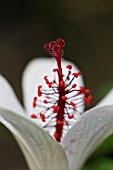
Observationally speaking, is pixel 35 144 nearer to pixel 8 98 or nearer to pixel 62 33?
pixel 8 98

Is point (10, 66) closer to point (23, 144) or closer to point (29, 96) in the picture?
point (29, 96)

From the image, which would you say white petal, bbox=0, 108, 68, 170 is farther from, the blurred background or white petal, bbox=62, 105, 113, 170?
the blurred background

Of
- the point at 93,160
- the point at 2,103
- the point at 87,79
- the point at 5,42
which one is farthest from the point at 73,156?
the point at 5,42

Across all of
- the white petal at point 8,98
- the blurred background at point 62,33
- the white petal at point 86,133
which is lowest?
the white petal at point 86,133

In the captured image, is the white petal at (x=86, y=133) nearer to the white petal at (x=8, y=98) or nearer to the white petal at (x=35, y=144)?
the white petal at (x=35, y=144)

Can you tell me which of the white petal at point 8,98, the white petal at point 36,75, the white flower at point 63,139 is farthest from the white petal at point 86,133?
the white petal at point 36,75
